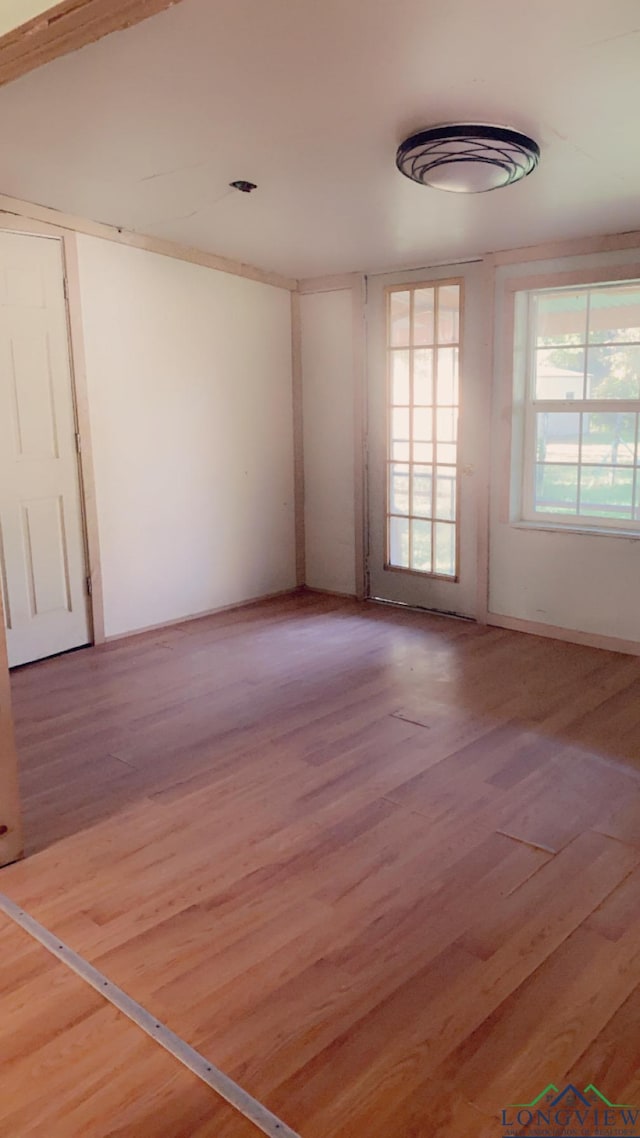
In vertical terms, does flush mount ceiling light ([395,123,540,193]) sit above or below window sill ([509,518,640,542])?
above

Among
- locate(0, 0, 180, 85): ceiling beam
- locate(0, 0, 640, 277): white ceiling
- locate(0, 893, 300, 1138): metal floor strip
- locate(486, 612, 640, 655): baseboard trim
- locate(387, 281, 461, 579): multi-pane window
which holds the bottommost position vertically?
locate(0, 893, 300, 1138): metal floor strip

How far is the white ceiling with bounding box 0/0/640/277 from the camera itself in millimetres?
2137

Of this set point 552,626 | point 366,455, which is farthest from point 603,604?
point 366,455

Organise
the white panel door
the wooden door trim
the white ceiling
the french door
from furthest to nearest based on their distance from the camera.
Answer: the french door → the white panel door → the wooden door trim → the white ceiling

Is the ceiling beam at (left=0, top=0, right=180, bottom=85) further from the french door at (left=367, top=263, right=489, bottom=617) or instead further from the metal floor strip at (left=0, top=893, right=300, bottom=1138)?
the french door at (left=367, top=263, right=489, bottom=617)

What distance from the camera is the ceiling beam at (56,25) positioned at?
5.29 feet

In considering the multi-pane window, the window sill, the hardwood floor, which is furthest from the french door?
the hardwood floor

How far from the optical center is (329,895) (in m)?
2.30

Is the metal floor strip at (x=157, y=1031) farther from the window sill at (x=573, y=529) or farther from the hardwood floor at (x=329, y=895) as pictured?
the window sill at (x=573, y=529)

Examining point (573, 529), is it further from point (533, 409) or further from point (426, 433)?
point (426, 433)

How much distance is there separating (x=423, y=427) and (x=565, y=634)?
1.64 meters

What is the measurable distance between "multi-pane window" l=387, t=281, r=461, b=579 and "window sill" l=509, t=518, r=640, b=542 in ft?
1.54

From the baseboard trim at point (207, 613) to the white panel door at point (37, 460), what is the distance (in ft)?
1.15

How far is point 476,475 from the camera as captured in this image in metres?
5.03
